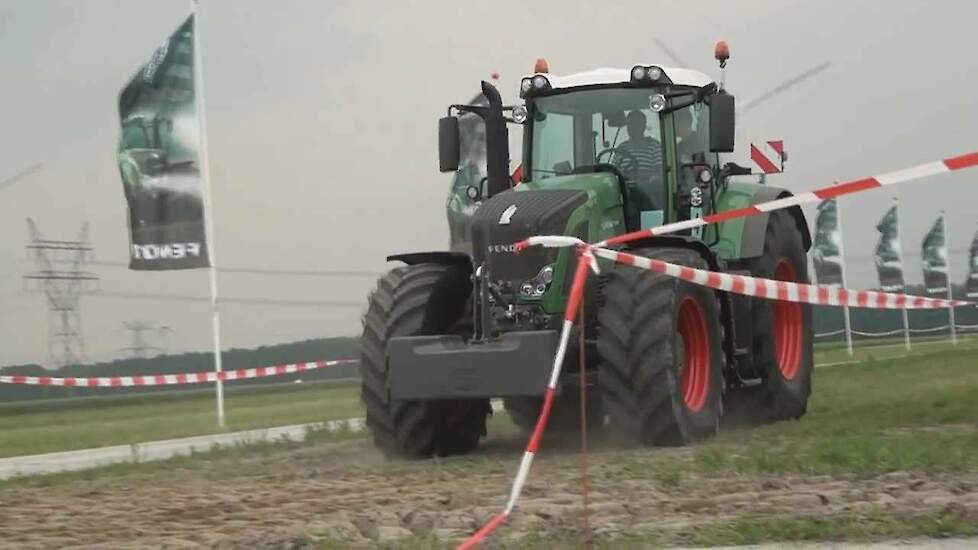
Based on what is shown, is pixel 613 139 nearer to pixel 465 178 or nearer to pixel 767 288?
pixel 767 288

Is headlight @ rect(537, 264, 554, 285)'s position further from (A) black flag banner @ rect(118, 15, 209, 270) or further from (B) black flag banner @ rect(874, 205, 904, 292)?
(B) black flag banner @ rect(874, 205, 904, 292)

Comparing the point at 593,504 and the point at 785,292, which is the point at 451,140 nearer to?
the point at 785,292

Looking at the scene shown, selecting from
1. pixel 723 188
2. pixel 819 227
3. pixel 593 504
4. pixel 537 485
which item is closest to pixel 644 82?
pixel 723 188

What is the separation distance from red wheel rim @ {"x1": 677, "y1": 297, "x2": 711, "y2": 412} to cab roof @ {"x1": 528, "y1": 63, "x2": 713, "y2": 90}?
1915mm

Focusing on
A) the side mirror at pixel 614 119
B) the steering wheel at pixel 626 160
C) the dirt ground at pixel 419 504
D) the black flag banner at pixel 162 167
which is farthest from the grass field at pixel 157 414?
the dirt ground at pixel 419 504

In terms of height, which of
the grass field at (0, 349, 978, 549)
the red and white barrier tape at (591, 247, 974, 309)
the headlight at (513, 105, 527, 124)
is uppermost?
the headlight at (513, 105, 527, 124)

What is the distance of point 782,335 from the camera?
13.6m

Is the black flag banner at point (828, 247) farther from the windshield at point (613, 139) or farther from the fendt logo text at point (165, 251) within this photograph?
the windshield at point (613, 139)

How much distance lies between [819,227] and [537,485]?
28.9 metres

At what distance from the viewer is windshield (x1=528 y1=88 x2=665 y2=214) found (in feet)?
38.5

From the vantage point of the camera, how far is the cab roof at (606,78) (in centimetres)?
1184

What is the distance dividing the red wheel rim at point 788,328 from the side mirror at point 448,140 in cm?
323

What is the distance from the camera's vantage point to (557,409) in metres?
12.7

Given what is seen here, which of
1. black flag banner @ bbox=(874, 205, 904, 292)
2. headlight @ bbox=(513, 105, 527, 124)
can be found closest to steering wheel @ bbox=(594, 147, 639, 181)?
headlight @ bbox=(513, 105, 527, 124)
